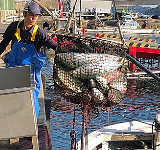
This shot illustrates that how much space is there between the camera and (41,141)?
5023 mm

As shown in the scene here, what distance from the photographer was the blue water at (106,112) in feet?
36.6

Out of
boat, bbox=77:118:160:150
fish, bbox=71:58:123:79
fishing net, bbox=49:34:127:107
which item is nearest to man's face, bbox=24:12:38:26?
fishing net, bbox=49:34:127:107

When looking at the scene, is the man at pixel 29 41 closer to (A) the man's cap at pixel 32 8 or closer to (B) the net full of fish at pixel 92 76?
(A) the man's cap at pixel 32 8

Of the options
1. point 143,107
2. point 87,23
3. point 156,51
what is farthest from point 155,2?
point 143,107

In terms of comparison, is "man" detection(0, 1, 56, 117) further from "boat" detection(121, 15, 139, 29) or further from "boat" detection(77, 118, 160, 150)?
"boat" detection(121, 15, 139, 29)

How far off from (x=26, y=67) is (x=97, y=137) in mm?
3072

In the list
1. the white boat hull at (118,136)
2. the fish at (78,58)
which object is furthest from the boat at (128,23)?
the fish at (78,58)

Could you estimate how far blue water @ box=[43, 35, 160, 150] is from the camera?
11.2m

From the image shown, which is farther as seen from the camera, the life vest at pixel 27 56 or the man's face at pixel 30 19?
the life vest at pixel 27 56

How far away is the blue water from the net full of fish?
198 inches

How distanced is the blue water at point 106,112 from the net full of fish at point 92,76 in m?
5.04

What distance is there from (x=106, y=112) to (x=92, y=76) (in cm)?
875

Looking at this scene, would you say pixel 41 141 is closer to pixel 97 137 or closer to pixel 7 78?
pixel 7 78

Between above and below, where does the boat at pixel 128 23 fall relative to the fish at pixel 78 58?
below
